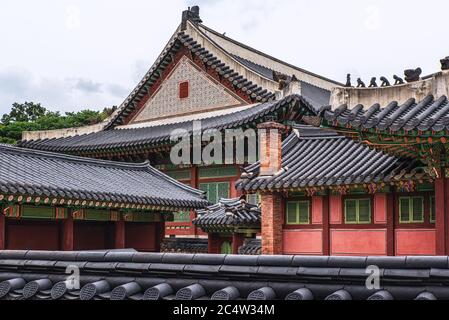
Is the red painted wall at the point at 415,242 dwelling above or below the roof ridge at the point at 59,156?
below

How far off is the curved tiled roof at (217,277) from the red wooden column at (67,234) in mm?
9405

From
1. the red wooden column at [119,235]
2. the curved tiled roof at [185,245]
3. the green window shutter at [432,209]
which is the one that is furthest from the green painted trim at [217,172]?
the green window shutter at [432,209]

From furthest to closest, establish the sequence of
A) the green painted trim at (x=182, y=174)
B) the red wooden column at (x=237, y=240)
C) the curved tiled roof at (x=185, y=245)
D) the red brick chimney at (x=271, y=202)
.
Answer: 1. the green painted trim at (x=182, y=174)
2. the curved tiled roof at (x=185, y=245)
3. the red wooden column at (x=237, y=240)
4. the red brick chimney at (x=271, y=202)

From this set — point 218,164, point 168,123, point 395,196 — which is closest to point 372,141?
point 395,196

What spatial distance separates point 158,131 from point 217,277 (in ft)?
79.4

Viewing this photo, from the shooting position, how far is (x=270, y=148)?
738 inches

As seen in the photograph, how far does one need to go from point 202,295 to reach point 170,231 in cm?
2183

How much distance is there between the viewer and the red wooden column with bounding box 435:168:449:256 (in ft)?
47.0

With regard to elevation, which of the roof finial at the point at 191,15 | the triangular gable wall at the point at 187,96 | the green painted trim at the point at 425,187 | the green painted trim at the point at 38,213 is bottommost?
the green painted trim at the point at 38,213

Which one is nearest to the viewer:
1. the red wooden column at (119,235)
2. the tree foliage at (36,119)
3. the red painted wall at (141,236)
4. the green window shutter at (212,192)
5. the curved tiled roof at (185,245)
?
the red wooden column at (119,235)

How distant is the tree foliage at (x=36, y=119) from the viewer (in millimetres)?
55750

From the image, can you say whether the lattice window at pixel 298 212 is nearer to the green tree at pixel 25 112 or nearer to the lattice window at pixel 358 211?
the lattice window at pixel 358 211

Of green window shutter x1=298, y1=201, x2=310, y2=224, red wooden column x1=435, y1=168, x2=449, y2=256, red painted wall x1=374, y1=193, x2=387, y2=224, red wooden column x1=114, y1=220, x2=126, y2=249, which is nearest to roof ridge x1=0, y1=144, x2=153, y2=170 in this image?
red wooden column x1=114, y1=220, x2=126, y2=249

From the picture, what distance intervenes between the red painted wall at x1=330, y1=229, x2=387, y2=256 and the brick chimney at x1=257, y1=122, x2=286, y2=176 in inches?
99.3
